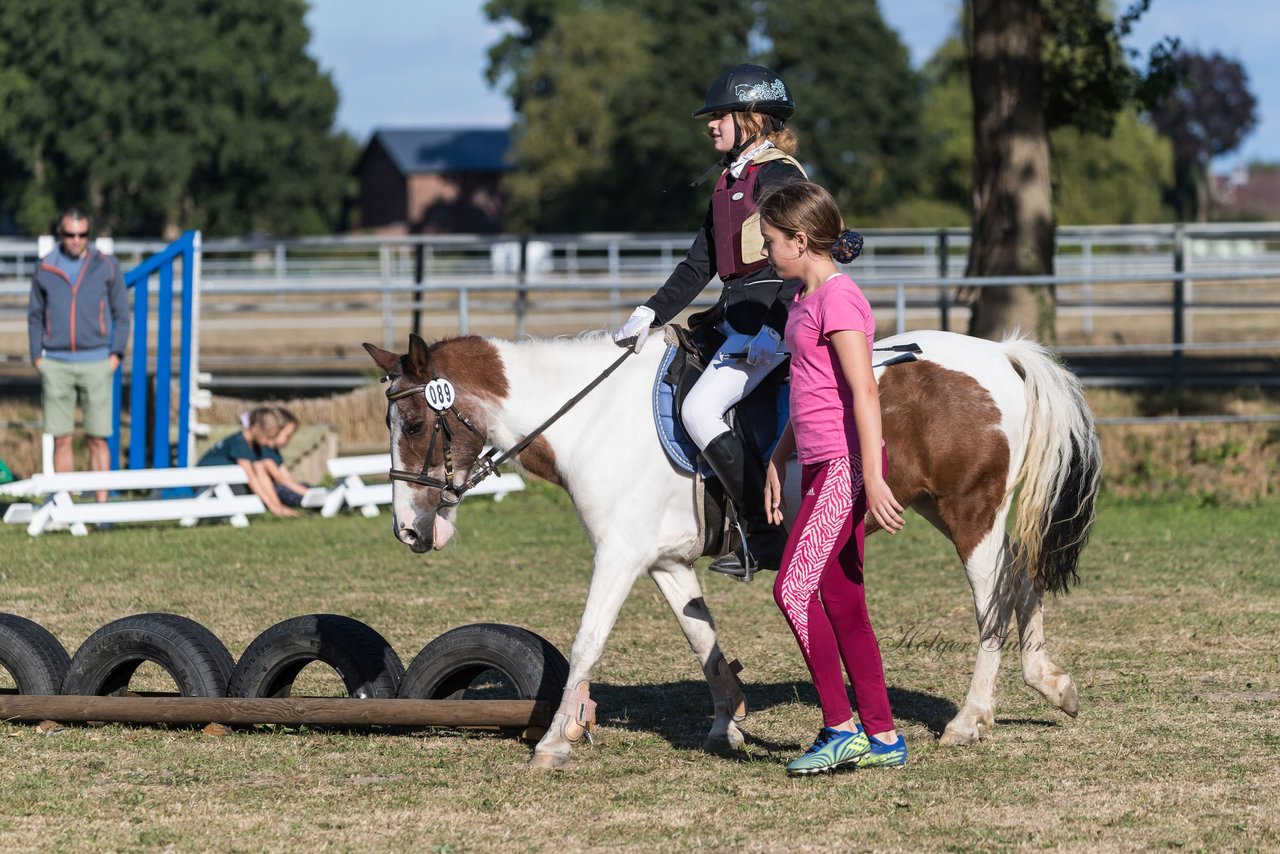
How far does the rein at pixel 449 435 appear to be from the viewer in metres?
5.32

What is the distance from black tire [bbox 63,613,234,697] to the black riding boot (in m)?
1.98

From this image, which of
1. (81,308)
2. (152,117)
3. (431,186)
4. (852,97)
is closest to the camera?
(81,308)

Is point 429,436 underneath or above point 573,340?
underneath

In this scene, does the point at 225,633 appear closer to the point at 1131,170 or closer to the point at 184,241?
the point at 184,241

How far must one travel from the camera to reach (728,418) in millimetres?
5375

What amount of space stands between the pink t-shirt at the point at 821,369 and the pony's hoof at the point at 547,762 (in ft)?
A: 4.30

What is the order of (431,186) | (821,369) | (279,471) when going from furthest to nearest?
1. (431,186)
2. (279,471)
3. (821,369)

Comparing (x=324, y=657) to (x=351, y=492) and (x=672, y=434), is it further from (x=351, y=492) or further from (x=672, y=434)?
(x=351, y=492)

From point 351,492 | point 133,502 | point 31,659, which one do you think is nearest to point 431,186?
point 351,492

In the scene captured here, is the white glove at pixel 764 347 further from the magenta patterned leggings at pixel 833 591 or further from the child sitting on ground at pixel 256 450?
the child sitting on ground at pixel 256 450

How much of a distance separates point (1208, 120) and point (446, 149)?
44.1 m

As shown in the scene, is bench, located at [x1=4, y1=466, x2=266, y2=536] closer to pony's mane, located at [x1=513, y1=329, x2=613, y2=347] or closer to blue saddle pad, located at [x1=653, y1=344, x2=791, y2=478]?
pony's mane, located at [x1=513, y1=329, x2=613, y2=347]

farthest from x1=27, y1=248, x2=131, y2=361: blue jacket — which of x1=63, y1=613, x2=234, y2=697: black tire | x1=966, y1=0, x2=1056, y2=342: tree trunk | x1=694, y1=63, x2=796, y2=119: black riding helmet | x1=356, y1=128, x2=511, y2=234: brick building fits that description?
x1=356, y1=128, x2=511, y2=234: brick building

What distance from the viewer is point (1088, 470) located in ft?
19.0
